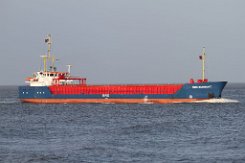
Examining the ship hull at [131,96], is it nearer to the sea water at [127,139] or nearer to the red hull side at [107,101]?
the red hull side at [107,101]

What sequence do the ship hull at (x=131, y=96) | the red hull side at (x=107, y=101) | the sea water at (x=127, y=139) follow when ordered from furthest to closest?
the red hull side at (x=107, y=101) < the ship hull at (x=131, y=96) < the sea water at (x=127, y=139)

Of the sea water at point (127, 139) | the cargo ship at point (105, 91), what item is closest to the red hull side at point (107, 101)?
the cargo ship at point (105, 91)

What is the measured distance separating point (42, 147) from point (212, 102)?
138 feet

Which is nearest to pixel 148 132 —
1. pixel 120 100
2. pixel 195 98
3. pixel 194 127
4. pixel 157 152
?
pixel 194 127

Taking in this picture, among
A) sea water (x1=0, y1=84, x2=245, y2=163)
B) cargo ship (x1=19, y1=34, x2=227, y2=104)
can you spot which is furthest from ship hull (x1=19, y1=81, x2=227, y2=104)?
sea water (x1=0, y1=84, x2=245, y2=163)

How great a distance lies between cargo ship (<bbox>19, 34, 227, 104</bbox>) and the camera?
68.4 metres

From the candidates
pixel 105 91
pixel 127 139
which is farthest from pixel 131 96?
pixel 127 139

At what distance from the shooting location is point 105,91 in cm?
7488

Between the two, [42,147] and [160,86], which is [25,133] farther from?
[160,86]

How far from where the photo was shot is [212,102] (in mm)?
70000

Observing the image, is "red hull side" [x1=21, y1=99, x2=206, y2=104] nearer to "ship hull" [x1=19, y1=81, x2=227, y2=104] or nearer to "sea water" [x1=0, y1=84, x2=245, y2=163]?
"ship hull" [x1=19, y1=81, x2=227, y2=104]

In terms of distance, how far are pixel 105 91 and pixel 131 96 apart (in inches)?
172

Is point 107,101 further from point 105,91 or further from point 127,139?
point 127,139

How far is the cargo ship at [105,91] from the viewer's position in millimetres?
68375
